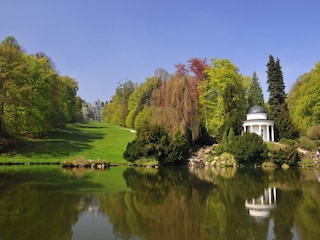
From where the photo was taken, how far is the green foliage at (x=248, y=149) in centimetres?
3262

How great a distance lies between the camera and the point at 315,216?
35.4 feet

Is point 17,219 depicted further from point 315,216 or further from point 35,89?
point 35,89

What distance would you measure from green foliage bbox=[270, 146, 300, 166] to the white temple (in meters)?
8.38

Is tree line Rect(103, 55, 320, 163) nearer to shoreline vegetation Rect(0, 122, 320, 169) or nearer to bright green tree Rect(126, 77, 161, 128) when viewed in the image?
shoreline vegetation Rect(0, 122, 320, 169)

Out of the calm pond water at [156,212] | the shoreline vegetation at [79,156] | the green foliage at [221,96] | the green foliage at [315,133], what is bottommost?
the calm pond water at [156,212]

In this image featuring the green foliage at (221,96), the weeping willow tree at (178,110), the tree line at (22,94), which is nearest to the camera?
the tree line at (22,94)

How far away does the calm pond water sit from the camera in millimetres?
8695

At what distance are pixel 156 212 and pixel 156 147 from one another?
66.1 feet

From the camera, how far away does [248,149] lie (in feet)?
107

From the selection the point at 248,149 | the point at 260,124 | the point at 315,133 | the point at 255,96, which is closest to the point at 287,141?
the point at 315,133

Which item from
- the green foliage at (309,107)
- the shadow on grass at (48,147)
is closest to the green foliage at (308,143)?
the green foliage at (309,107)

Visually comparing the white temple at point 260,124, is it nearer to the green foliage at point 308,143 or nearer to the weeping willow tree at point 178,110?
the green foliage at point 308,143

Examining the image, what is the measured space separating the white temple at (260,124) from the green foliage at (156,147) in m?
12.7

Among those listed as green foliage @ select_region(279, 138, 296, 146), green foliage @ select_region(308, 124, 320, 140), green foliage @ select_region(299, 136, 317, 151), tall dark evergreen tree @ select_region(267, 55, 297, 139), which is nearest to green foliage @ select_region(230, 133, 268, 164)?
green foliage @ select_region(279, 138, 296, 146)
